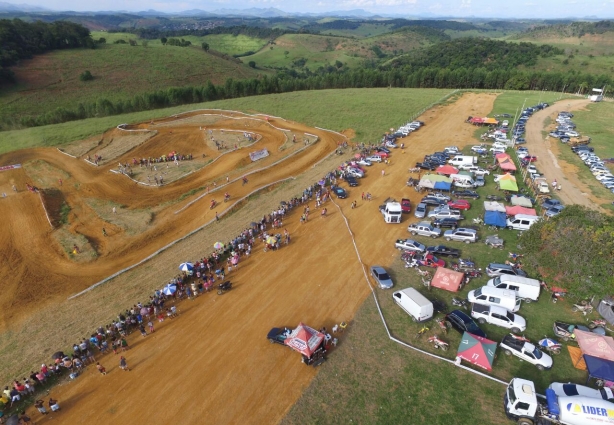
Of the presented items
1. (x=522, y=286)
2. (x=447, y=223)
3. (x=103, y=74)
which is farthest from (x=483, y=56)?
(x=522, y=286)

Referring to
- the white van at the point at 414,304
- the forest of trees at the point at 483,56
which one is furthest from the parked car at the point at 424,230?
the forest of trees at the point at 483,56

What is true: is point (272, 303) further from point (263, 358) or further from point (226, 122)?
point (226, 122)

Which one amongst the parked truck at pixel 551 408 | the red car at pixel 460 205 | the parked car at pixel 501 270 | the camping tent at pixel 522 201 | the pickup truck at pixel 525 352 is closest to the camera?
the parked truck at pixel 551 408

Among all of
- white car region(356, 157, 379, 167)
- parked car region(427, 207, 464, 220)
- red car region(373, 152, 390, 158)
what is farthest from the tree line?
parked car region(427, 207, 464, 220)

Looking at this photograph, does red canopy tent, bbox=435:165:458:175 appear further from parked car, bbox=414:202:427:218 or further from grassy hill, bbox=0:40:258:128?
grassy hill, bbox=0:40:258:128

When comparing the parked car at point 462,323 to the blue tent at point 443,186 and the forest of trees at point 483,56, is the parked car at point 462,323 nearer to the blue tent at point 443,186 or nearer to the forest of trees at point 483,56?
the blue tent at point 443,186

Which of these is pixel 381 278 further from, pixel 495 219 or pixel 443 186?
pixel 443 186
